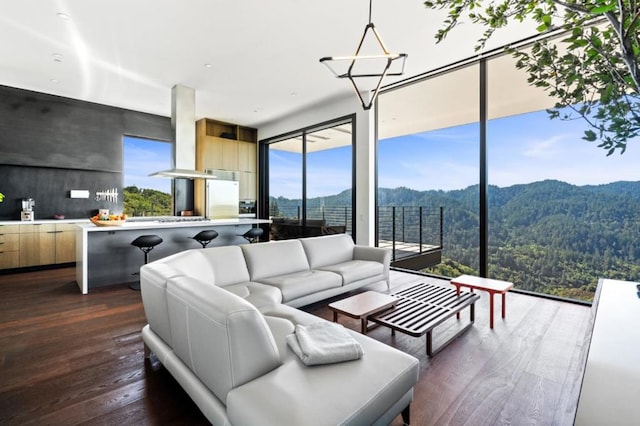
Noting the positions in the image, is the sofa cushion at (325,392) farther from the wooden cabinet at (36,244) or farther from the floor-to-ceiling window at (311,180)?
the wooden cabinet at (36,244)

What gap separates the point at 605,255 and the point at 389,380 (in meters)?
3.59

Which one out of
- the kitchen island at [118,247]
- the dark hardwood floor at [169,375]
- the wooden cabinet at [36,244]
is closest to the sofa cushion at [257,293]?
the dark hardwood floor at [169,375]

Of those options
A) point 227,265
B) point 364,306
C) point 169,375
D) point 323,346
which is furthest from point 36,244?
point 323,346

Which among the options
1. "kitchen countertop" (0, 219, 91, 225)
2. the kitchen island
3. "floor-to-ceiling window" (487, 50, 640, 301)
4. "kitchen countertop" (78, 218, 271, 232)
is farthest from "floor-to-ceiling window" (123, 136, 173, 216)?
"floor-to-ceiling window" (487, 50, 640, 301)

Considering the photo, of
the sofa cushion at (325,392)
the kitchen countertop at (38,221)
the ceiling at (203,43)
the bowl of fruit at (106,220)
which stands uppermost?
the ceiling at (203,43)

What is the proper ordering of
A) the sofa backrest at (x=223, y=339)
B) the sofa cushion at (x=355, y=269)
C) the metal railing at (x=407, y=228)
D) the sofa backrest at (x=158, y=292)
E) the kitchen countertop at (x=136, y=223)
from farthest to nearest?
the metal railing at (x=407, y=228) → the kitchen countertop at (x=136, y=223) → the sofa cushion at (x=355, y=269) → the sofa backrest at (x=158, y=292) → the sofa backrest at (x=223, y=339)

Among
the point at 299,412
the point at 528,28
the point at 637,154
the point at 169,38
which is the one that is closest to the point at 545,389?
the point at 299,412

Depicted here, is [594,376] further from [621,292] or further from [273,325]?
[273,325]

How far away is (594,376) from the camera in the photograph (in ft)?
3.38

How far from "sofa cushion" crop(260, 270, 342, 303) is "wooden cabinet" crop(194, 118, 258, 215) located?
4.69m

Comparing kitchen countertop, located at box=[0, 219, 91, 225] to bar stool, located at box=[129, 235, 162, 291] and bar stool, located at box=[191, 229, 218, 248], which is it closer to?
bar stool, located at box=[129, 235, 162, 291]

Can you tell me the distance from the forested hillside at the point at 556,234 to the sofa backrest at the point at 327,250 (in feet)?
6.20

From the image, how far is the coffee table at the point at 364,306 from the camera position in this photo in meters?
2.43

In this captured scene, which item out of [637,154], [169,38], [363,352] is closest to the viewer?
[363,352]
